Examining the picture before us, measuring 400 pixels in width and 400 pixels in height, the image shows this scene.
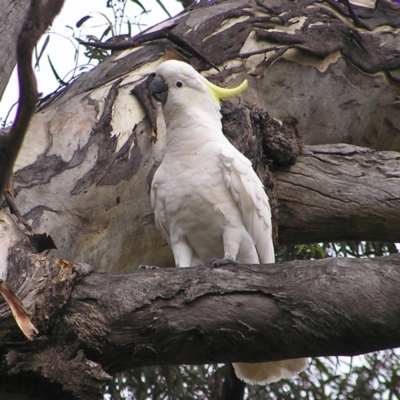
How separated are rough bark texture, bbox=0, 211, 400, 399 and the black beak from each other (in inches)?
38.0

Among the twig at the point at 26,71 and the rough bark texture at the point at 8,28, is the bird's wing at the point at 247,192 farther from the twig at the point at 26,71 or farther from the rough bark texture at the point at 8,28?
the twig at the point at 26,71

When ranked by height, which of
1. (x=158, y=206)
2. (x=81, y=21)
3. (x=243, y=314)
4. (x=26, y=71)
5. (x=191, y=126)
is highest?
(x=81, y=21)

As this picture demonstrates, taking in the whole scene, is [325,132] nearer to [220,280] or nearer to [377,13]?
[377,13]

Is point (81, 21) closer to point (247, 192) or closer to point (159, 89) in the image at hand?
point (159, 89)

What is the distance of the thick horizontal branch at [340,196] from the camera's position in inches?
107

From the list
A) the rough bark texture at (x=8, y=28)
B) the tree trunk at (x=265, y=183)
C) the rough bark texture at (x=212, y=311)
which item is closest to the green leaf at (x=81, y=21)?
the tree trunk at (x=265, y=183)

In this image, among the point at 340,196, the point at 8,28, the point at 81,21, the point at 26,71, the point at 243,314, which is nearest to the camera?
the point at 26,71

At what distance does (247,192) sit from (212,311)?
812 millimetres

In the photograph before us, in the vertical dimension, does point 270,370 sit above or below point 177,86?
below

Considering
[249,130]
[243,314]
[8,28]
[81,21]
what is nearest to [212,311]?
[243,314]

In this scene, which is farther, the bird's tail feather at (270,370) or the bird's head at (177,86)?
the bird's head at (177,86)

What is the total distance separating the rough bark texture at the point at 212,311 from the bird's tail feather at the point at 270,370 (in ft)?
2.28

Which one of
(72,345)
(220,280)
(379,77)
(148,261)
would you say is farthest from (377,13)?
(72,345)

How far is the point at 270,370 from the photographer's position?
2.34m
